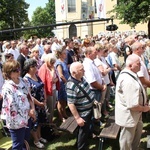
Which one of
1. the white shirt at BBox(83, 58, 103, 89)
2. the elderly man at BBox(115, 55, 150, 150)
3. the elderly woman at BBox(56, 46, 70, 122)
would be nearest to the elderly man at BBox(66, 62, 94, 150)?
the elderly man at BBox(115, 55, 150, 150)

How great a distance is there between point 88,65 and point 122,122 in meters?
1.62

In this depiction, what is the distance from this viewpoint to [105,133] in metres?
4.34

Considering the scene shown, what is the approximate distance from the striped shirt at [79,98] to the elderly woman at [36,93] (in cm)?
78

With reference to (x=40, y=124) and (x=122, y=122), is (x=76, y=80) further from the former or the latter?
(x=40, y=124)

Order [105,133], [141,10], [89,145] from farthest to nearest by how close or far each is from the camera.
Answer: [141,10]
[89,145]
[105,133]

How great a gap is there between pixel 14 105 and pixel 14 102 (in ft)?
0.15

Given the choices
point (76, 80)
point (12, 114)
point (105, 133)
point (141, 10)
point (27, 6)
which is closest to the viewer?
point (12, 114)

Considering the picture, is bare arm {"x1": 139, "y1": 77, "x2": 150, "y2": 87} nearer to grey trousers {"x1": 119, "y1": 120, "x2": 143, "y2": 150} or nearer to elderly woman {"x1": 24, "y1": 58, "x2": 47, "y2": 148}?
grey trousers {"x1": 119, "y1": 120, "x2": 143, "y2": 150}

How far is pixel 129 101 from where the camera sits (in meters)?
3.57

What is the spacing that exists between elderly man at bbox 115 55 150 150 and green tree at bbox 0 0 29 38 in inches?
1427

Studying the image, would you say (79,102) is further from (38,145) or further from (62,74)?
(62,74)

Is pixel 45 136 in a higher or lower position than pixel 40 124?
lower

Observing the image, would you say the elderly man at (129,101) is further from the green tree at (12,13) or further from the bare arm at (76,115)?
the green tree at (12,13)

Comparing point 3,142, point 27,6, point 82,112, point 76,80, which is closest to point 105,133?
point 82,112
